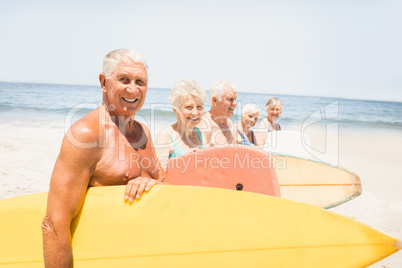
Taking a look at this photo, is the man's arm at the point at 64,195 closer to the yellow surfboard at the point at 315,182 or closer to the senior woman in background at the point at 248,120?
the yellow surfboard at the point at 315,182

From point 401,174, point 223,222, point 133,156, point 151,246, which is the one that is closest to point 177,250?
point 151,246

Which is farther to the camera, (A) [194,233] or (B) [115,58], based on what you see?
(A) [194,233]

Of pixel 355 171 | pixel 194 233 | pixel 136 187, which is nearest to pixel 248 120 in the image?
pixel 194 233

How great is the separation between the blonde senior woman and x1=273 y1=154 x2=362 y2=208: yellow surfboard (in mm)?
1291

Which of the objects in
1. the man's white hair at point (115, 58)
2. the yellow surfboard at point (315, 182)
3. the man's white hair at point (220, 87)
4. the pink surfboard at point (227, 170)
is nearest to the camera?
the man's white hair at point (115, 58)

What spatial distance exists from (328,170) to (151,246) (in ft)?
9.01

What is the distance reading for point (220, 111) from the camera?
3293 mm

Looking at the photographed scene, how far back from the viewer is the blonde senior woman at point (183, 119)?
2713 millimetres

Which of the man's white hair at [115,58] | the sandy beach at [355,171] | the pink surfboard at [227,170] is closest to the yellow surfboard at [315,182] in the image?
the sandy beach at [355,171]

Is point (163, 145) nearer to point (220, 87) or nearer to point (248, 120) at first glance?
point (220, 87)

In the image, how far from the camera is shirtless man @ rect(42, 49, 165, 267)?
125 cm

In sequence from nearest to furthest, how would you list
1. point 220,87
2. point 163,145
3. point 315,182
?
point 163,145 → point 220,87 → point 315,182

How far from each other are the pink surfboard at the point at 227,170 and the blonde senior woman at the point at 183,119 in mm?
352

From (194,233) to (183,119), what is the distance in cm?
140
